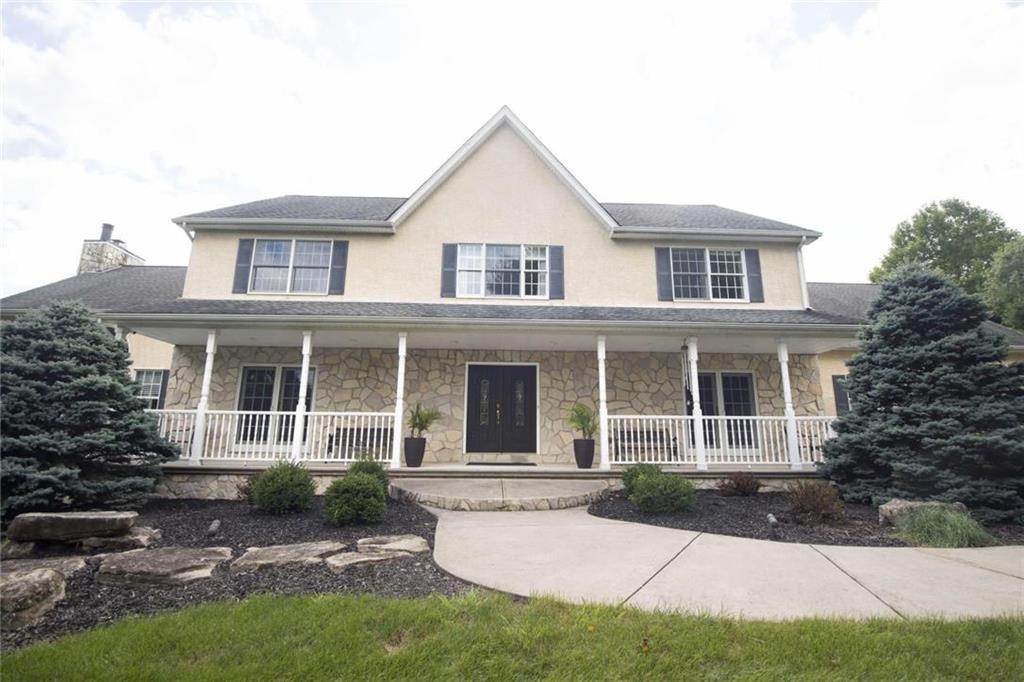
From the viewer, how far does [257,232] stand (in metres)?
11.3

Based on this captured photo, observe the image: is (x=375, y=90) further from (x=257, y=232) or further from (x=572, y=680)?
(x=572, y=680)

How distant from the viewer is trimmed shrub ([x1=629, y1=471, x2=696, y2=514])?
6.66 meters

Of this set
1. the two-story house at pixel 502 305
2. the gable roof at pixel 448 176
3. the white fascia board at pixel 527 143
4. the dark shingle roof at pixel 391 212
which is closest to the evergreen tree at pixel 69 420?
the two-story house at pixel 502 305

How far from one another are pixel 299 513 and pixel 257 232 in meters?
7.78

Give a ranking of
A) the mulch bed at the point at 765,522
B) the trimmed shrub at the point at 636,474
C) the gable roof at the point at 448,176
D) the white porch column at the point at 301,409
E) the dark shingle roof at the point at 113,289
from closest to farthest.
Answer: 1. the mulch bed at the point at 765,522
2. the trimmed shrub at the point at 636,474
3. the white porch column at the point at 301,409
4. the gable roof at the point at 448,176
5. the dark shingle roof at the point at 113,289

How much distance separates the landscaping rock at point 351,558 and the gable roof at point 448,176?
8.49m

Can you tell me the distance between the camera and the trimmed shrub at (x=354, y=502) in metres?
5.67

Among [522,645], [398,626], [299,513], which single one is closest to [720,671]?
[522,645]

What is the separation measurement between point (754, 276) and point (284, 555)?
1147cm

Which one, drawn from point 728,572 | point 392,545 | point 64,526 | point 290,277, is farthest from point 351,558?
point 290,277

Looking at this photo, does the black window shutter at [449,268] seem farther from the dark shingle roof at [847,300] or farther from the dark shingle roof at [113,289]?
the dark shingle roof at [847,300]

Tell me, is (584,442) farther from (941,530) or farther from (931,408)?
(931,408)

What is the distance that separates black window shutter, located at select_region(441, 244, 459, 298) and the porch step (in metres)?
4.60

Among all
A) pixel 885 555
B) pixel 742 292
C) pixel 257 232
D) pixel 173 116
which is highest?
pixel 173 116
